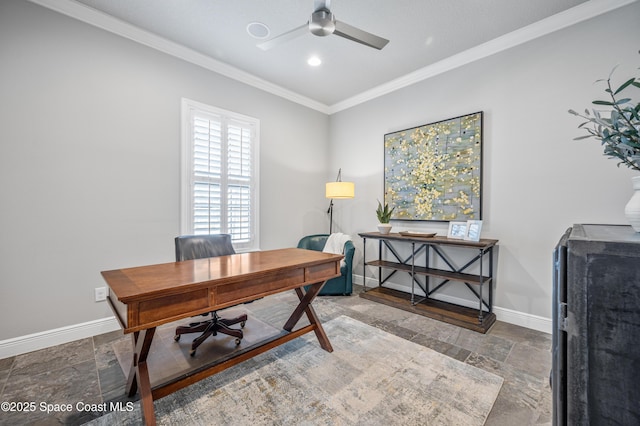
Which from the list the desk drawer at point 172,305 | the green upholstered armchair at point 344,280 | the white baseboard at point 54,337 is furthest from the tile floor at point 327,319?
the desk drawer at point 172,305

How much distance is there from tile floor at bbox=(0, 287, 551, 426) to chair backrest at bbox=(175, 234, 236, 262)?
935mm

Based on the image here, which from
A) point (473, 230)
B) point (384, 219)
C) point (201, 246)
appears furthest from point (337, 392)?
point (384, 219)

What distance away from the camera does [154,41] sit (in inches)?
116

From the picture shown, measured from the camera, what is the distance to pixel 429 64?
344 centimetres

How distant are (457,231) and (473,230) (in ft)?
0.62

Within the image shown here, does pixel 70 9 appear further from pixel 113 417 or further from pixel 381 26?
pixel 113 417

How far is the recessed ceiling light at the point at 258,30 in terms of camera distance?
2.70 meters

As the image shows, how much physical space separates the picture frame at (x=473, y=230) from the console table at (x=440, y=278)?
86 millimetres

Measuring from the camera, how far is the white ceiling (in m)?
2.44

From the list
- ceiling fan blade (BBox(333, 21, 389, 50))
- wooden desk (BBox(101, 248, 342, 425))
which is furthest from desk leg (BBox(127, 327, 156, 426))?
ceiling fan blade (BBox(333, 21, 389, 50))

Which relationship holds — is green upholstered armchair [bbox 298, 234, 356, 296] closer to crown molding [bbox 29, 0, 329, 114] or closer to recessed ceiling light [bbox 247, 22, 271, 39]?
crown molding [bbox 29, 0, 329, 114]

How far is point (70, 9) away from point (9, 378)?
310cm

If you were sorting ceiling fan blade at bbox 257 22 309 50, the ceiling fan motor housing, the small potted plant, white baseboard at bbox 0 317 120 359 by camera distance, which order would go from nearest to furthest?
the ceiling fan motor housing
ceiling fan blade at bbox 257 22 309 50
white baseboard at bbox 0 317 120 359
the small potted plant

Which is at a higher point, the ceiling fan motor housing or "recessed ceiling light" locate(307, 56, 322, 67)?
"recessed ceiling light" locate(307, 56, 322, 67)
